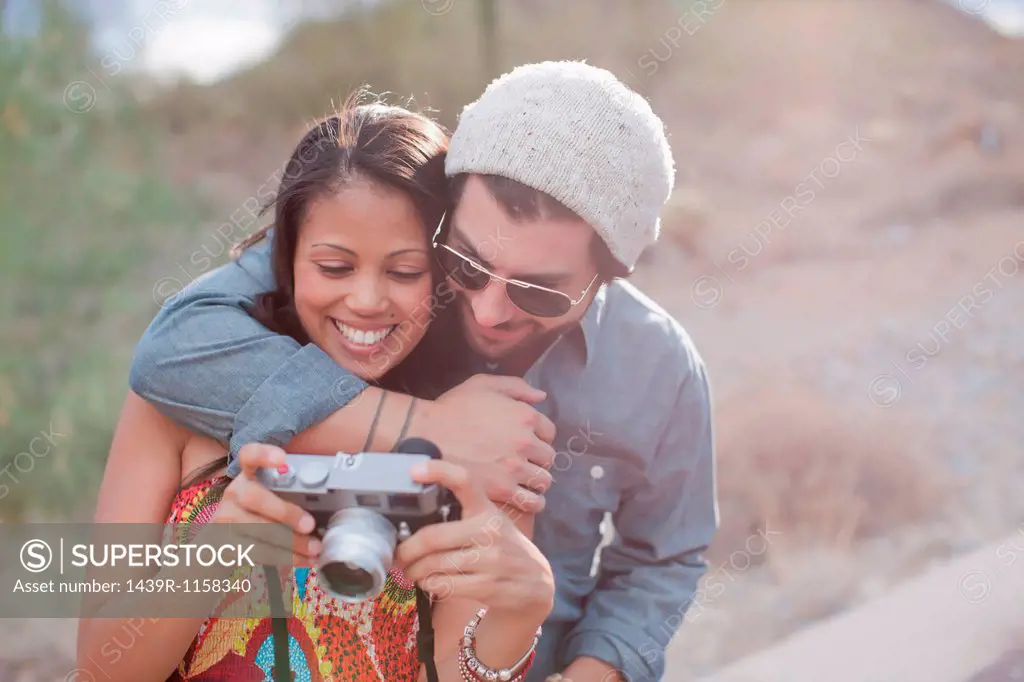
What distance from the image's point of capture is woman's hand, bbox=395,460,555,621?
1.36m

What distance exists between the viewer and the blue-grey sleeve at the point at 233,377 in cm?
149

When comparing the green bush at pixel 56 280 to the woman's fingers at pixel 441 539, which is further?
Result: the green bush at pixel 56 280

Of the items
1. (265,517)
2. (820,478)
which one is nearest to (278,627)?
(265,517)

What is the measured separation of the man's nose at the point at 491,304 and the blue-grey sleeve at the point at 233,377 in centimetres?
22

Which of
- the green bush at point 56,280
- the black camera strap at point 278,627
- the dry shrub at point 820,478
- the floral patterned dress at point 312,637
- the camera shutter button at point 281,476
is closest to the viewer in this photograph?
the camera shutter button at point 281,476

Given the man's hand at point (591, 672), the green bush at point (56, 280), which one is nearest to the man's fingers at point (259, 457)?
the man's hand at point (591, 672)

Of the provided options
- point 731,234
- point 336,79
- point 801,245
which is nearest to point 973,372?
point 801,245

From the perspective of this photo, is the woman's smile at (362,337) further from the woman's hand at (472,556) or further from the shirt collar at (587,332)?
the shirt collar at (587,332)

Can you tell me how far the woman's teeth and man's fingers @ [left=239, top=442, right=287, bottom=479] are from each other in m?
0.31

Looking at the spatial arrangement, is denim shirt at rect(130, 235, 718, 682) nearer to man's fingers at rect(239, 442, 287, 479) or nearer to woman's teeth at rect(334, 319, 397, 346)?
woman's teeth at rect(334, 319, 397, 346)

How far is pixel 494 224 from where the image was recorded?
158cm

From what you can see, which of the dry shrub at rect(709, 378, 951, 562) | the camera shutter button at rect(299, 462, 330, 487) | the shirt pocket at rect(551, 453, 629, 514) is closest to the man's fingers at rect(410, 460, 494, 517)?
the camera shutter button at rect(299, 462, 330, 487)

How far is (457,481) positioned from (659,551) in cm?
78

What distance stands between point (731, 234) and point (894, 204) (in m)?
1.02
